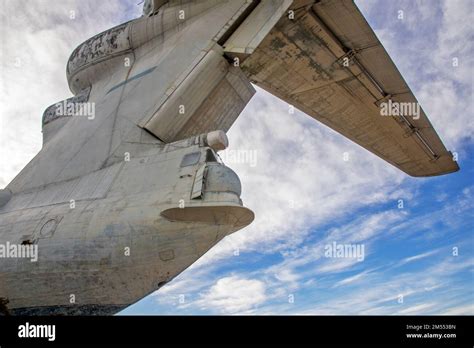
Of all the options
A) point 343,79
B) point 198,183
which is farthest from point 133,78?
point 343,79

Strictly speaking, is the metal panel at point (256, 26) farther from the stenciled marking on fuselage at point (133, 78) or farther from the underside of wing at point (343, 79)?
the stenciled marking on fuselage at point (133, 78)

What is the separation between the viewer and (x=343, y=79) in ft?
55.7

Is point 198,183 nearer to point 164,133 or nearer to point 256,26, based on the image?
point 164,133

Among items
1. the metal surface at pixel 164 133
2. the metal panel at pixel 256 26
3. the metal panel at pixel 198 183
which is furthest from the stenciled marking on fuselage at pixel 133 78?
the metal panel at pixel 198 183

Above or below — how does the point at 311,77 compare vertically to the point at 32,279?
above

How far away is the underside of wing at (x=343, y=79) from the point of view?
45.1ft

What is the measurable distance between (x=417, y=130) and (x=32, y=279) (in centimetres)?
1656

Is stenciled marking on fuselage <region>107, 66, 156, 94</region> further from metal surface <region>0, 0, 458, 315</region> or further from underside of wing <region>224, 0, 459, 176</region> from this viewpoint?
underside of wing <region>224, 0, 459, 176</region>

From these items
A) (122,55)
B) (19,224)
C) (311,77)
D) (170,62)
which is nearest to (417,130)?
(311,77)

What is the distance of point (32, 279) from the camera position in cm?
1054

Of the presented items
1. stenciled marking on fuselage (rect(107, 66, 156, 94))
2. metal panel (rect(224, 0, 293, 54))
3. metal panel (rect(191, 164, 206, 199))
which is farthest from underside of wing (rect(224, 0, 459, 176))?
metal panel (rect(191, 164, 206, 199))

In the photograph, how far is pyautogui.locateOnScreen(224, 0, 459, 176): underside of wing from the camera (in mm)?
13758
